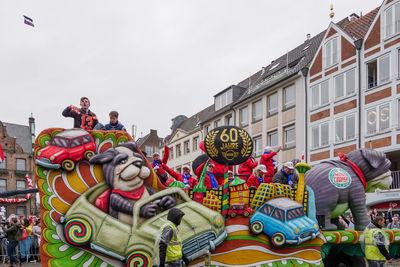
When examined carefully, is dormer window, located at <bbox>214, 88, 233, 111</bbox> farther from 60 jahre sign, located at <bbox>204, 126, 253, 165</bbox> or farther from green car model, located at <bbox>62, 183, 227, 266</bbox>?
green car model, located at <bbox>62, 183, 227, 266</bbox>

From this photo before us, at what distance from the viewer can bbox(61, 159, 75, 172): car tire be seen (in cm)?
559

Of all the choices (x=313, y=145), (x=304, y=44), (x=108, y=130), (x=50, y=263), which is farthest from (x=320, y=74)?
(x=50, y=263)

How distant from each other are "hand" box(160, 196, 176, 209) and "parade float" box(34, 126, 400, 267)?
0.07 feet

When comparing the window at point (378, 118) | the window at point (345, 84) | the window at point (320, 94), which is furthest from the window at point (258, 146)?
the window at point (378, 118)

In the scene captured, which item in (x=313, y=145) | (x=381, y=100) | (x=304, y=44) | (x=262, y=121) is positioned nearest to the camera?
(x=381, y=100)

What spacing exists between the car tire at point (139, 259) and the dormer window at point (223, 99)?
25970mm

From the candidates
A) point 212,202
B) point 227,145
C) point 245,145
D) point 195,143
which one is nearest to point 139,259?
point 212,202

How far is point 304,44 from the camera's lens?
2761cm

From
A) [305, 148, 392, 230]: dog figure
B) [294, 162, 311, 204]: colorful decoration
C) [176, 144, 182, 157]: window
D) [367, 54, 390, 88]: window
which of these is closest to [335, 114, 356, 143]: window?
[367, 54, 390, 88]: window

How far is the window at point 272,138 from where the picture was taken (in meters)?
24.8

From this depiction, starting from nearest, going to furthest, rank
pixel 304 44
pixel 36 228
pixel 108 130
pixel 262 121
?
1. pixel 108 130
2. pixel 36 228
3. pixel 262 121
4. pixel 304 44

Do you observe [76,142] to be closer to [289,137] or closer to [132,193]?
[132,193]

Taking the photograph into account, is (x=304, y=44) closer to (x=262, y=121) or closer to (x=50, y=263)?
(x=262, y=121)

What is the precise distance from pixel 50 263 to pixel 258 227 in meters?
3.15
